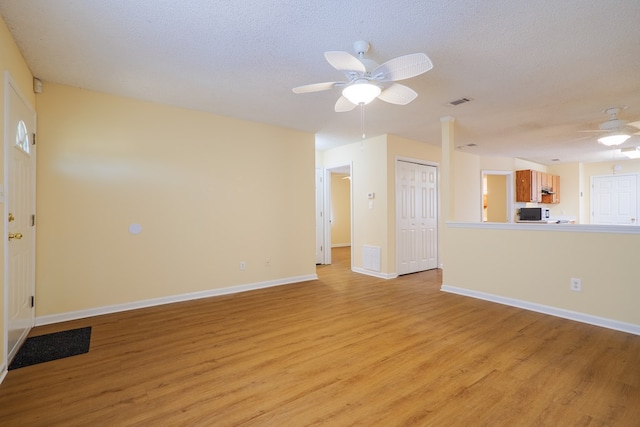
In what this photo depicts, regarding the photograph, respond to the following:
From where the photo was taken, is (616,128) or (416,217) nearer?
(616,128)

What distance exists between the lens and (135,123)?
3756mm

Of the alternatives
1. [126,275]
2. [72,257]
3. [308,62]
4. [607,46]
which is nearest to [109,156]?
[72,257]

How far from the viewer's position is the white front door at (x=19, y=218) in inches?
94.2

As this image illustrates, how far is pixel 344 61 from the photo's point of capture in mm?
2209

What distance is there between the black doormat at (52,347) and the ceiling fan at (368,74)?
2.94 meters

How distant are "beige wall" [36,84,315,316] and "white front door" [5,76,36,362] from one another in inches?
7.5

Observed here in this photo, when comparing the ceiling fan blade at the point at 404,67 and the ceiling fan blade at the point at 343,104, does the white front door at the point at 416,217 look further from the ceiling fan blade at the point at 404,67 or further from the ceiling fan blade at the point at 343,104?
the ceiling fan blade at the point at 404,67

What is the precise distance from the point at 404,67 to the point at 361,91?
418 millimetres

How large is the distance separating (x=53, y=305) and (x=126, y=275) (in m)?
0.71

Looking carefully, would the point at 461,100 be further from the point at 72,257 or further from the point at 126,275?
the point at 72,257

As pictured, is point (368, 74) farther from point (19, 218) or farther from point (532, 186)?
point (532, 186)

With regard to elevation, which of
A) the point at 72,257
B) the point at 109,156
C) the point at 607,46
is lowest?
the point at 72,257

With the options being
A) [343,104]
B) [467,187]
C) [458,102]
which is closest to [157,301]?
[343,104]

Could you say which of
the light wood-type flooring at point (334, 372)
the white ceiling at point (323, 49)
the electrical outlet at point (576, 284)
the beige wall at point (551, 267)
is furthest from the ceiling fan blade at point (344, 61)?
the electrical outlet at point (576, 284)
